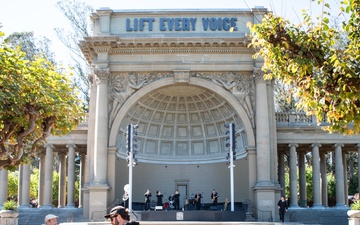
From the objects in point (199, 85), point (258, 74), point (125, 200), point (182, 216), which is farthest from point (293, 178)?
point (125, 200)

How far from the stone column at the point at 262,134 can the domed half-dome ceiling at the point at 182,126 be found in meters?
2.41

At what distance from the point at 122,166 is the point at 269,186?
432 inches

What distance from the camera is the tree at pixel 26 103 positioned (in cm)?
1933

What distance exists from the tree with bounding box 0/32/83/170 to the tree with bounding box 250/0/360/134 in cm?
882

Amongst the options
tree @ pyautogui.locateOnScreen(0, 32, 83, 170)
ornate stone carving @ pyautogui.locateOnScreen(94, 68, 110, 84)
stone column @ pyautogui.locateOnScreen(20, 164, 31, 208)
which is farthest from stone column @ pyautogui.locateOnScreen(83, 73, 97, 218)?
tree @ pyautogui.locateOnScreen(0, 32, 83, 170)

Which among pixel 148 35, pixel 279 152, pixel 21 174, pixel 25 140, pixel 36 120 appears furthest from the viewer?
pixel 279 152

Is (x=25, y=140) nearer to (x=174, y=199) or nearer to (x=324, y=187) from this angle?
(x=174, y=199)

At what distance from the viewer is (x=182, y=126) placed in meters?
44.0

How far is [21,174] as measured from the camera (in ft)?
141

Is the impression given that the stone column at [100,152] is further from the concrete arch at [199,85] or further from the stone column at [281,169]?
the stone column at [281,169]

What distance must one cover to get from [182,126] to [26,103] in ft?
79.8

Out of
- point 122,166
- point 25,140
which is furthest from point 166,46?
point 25,140

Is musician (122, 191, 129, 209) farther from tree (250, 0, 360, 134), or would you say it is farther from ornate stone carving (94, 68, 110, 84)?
tree (250, 0, 360, 134)

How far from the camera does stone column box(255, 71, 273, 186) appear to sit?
37750mm
